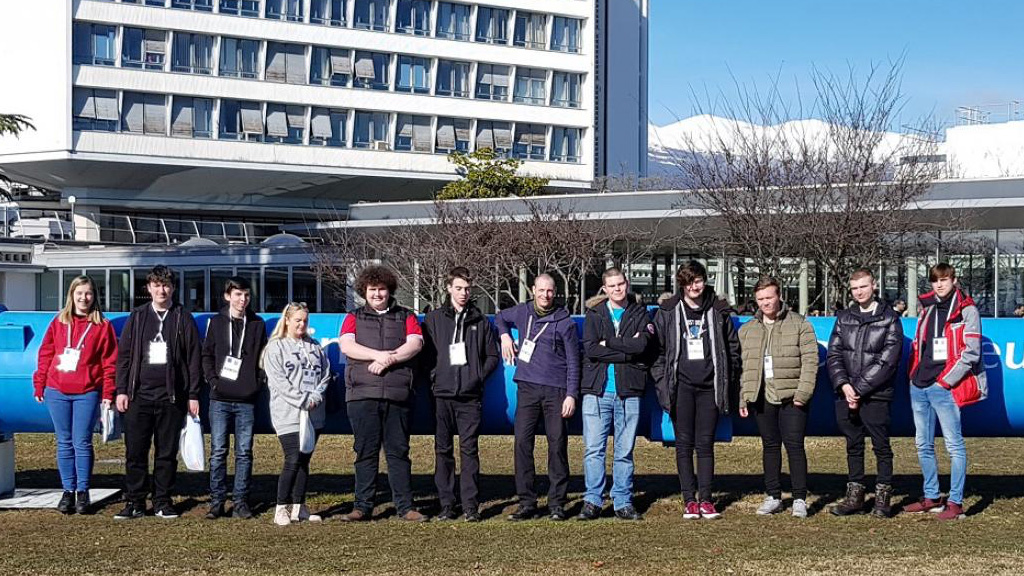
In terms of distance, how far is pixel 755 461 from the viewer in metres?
13.8

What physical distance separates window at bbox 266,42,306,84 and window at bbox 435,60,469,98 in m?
6.34

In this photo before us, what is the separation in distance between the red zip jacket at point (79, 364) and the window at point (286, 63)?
143 ft

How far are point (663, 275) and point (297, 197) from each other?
21.5 m

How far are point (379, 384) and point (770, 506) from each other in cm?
328

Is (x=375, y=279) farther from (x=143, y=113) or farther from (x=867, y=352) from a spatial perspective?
(x=143, y=113)

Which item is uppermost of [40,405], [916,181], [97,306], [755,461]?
[916,181]

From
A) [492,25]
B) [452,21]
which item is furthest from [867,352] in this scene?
[492,25]

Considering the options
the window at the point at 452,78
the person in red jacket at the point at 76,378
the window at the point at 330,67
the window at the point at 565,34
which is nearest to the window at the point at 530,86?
the window at the point at 565,34

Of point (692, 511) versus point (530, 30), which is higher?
point (530, 30)

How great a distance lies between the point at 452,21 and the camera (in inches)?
2179

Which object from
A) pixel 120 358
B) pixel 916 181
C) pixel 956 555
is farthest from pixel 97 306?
pixel 916 181

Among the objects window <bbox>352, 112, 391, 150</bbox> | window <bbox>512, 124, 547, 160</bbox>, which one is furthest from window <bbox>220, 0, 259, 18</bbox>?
window <bbox>512, 124, 547, 160</bbox>

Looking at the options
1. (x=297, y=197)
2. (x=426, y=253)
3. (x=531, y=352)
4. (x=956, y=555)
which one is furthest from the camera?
(x=297, y=197)

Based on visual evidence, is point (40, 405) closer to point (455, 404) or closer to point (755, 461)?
point (455, 404)
